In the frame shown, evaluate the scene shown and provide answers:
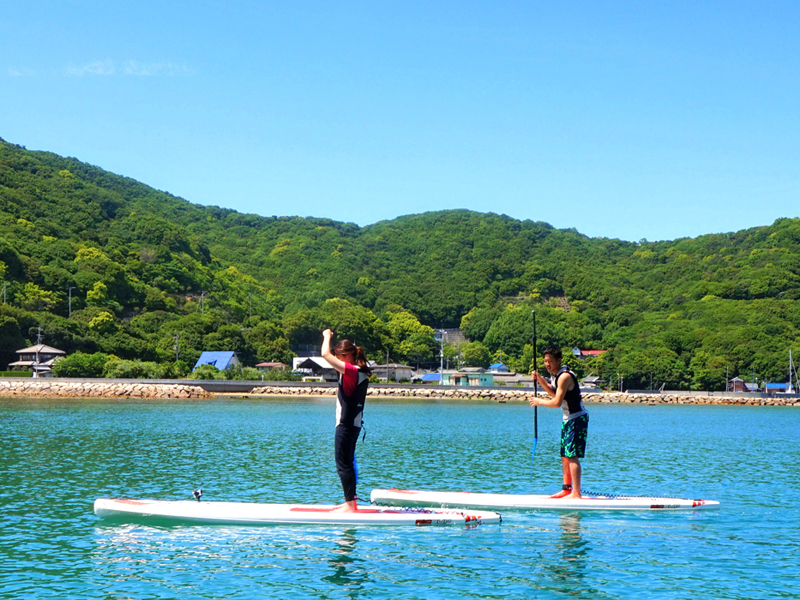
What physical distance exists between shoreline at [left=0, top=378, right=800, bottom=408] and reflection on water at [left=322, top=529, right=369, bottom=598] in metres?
60.3

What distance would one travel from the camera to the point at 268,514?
482 inches

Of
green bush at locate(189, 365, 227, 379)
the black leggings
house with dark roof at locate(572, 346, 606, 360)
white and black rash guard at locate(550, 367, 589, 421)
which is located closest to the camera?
the black leggings

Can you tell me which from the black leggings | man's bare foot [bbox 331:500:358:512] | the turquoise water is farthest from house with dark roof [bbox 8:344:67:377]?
the black leggings

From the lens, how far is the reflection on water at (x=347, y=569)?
917 centimetres

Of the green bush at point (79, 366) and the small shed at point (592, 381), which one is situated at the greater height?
the green bush at point (79, 366)

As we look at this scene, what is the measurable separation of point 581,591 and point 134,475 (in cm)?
1197

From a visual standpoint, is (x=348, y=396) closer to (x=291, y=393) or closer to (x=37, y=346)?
(x=291, y=393)

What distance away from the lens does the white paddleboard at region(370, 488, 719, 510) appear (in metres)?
13.8

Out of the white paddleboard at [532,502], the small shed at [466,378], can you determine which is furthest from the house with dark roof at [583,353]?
the white paddleboard at [532,502]

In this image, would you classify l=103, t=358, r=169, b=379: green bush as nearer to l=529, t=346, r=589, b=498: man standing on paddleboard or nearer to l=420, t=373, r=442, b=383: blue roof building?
l=420, t=373, r=442, b=383: blue roof building

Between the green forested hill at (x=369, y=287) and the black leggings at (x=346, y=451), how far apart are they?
81038mm

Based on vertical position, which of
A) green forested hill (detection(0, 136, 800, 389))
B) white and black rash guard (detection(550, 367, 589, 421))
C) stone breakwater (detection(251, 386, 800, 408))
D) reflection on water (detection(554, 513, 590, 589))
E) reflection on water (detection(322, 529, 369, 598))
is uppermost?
green forested hill (detection(0, 136, 800, 389))

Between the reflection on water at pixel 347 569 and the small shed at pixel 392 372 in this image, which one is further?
the small shed at pixel 392 372

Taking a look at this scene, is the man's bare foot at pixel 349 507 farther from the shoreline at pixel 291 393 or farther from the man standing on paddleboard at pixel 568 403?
the shoreline at pixel 291 393
